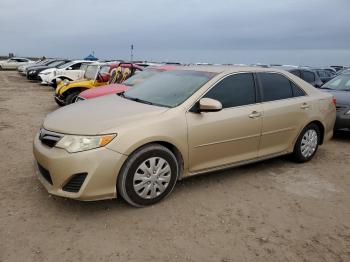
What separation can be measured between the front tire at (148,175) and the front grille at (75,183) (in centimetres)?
39

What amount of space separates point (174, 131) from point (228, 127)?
0.81 metres

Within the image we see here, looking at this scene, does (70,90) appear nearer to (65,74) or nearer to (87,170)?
(65,74)

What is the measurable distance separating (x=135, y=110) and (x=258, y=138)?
1.77 m

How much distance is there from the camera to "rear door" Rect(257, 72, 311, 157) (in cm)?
498

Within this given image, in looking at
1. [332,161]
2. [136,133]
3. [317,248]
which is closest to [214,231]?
[317,248]

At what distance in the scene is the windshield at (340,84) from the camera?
862cm

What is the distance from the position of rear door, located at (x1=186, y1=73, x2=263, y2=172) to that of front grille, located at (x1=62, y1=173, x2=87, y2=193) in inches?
50.5

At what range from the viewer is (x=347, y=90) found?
8367mm

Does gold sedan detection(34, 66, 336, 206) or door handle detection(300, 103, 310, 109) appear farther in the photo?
door handle detection(300, 103, 310, 109)

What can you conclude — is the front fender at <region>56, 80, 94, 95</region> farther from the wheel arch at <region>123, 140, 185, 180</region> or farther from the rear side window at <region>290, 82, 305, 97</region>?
the wheel arch at <region>123, 140, 185, 180</region>

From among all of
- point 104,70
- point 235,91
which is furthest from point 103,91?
point 235,91

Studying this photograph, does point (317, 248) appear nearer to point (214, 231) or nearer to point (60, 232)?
point (214, 231)

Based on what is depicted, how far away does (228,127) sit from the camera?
4.47 m

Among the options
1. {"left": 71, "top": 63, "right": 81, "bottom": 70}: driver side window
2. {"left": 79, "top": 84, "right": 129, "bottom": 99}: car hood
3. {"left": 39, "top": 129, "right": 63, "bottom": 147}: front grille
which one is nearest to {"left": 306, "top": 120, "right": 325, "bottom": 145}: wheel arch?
{"left": 39, "top": 129, "right": 63, "bottom": 147}: front grille
